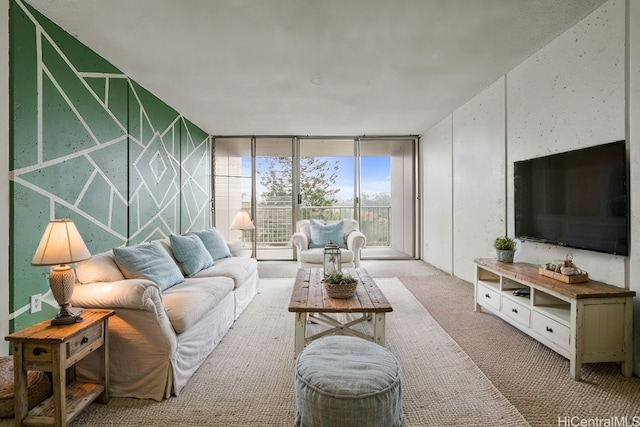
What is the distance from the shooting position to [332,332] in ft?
8.07

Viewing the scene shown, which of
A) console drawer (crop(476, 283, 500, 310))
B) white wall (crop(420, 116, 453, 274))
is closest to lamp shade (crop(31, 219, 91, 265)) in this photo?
console drawer (crop(476, 283, 500, 310))

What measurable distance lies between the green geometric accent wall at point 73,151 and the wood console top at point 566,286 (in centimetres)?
349

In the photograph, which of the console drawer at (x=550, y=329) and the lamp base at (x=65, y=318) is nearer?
the lamp base at (x=65, y=318)

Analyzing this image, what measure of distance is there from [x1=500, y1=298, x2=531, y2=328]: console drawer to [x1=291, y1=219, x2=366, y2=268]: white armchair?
6.37 feet

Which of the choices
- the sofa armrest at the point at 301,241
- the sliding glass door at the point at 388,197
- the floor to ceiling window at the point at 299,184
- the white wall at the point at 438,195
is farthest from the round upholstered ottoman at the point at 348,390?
the sliding glass door at the point at 388,197

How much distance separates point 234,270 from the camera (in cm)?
326

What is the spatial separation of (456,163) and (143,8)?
13.5 feet

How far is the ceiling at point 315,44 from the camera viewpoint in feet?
7.34

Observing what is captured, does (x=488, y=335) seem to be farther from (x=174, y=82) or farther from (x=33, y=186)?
(x=174, y=82)

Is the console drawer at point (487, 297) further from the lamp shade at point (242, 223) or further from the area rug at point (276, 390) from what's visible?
the lamp shade at point (242, 223)

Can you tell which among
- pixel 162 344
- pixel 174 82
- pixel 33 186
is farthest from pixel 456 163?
pixel 33 186

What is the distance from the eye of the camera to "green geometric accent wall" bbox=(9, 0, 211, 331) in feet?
6.72

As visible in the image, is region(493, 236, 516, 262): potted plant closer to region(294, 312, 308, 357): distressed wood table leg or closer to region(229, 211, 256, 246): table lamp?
region(294, 312, 308, 357): distressed wood table leg

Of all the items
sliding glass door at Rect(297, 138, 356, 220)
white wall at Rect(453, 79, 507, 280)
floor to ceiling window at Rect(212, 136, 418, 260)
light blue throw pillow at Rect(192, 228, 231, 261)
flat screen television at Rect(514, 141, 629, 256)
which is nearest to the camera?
flat screen television at Rect(514, 141, 629, 256)
